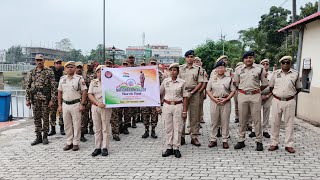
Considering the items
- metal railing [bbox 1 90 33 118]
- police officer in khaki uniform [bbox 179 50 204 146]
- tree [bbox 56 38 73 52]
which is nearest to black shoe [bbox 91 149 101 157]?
police officer in khaki uniform [bbox 179 50 204 146]

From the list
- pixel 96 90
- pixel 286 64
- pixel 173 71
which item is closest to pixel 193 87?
pixel 173 71

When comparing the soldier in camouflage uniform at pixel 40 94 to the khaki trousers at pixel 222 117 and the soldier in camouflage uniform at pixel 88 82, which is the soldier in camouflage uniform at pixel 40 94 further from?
the khaki trousers at pixel 222 117

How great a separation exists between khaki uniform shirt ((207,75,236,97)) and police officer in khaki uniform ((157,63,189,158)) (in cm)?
70

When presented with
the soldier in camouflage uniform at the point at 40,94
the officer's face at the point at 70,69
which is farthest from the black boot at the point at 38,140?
the officer's face at the point at 70,69

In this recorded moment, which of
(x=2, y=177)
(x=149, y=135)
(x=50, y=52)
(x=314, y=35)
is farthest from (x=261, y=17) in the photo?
(x=50, y=52)

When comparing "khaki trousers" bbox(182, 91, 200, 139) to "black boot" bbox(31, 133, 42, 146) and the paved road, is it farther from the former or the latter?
"black boot" bbox(31, 133, 42, 146)

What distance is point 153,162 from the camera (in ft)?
19.8

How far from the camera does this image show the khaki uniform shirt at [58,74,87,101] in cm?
691

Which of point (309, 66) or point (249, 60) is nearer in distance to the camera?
point (249, 60)

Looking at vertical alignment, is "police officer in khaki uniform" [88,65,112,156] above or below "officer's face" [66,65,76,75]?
below

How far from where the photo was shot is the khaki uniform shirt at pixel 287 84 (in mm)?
6516

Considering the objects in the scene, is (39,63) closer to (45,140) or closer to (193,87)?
(45,140)

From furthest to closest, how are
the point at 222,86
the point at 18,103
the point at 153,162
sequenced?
the point at 18,103 < the point at 222,86 < the point at 153,162

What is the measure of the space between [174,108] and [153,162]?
1045 mm
